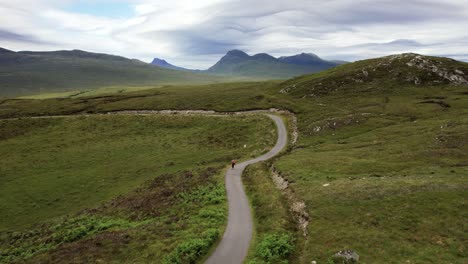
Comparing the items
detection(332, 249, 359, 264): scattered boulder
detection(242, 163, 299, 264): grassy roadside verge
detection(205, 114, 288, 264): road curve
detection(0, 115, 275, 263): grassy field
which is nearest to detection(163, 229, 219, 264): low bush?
detection(0, 115, 275, 263): grassy field

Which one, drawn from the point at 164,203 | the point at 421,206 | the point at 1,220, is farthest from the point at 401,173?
the point at 1,220

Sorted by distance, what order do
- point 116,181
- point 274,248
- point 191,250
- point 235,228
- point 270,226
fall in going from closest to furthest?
point 274,248 → point 191,250 → point 270,226 → point 235,228 → point 116,181

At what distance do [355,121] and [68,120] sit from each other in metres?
89.6

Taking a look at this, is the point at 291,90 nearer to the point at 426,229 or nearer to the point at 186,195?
the point at 186,195

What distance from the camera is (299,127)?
8075 centimetres

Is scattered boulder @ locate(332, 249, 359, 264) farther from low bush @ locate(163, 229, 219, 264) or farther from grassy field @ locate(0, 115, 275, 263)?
grassy field @ locate(0, 115, 275, 263)

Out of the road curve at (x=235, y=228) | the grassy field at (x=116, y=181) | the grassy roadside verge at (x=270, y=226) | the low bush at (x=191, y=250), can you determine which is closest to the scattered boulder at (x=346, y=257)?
the grassy roadside verge at (x=270, y=226)

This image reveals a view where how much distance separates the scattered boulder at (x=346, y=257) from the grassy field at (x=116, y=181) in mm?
10541

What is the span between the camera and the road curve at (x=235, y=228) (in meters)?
25.9

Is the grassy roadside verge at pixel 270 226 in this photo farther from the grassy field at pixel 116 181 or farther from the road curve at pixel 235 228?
the grassy field at pixel 116 181

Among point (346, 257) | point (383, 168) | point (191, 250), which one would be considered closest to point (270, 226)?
point (191, 250)

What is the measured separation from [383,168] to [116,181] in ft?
152

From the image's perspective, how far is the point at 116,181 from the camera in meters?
60.8

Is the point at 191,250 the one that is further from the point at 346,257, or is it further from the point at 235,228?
the point at 346,257
